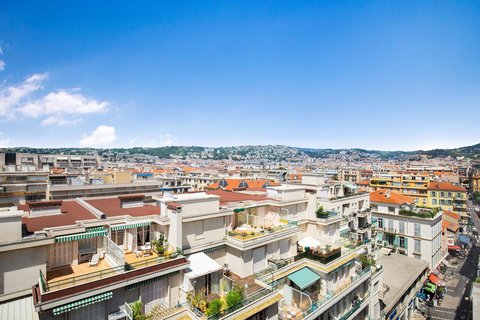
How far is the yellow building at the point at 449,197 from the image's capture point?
69562 millimetres

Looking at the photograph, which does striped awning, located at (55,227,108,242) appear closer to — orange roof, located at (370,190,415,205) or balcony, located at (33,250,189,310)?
balcony, located at (33,250,189,310)

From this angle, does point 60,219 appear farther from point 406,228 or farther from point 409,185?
point 409,185

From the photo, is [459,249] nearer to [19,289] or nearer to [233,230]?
[233,230]

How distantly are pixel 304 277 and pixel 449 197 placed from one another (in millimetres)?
73066

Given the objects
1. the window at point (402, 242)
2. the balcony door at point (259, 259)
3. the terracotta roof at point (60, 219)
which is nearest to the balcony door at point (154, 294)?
the terracotta roof at point (60, 219)

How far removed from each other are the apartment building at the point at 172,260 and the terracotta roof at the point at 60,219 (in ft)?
0.18

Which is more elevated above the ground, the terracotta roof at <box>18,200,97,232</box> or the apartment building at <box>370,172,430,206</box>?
the terracotta roof at <box>18,200,97,232</box>

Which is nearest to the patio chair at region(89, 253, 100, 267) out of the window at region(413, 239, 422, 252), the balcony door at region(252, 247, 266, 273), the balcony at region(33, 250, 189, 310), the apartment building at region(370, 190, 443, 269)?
the balcony at region(33, 250, 189, 310)

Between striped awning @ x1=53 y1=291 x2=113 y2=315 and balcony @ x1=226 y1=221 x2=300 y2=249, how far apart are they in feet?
28.8

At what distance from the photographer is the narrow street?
36378 mm

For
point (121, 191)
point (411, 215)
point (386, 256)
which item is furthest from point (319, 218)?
point (121, 191)

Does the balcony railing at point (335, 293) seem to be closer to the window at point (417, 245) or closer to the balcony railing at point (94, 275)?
the balcony railing at point (94, 275)

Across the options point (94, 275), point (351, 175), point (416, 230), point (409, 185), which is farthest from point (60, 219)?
point (351, 175)

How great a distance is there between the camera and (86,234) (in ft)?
45.7
